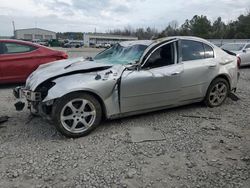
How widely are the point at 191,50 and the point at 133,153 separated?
258cm

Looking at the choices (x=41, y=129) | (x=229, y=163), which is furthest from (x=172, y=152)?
(x=41, y=129)

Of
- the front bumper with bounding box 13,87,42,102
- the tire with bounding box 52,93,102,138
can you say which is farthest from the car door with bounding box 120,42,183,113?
the front bumper with bounding box 13,87,42,102

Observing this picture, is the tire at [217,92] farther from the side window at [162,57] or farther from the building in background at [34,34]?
the building in background at [34,34]

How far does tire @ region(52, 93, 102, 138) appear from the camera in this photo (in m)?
3.91

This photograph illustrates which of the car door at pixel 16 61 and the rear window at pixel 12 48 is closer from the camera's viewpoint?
the car door at pixel 16 61

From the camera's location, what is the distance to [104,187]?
283cm

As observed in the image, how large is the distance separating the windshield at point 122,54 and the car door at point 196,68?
85 cm

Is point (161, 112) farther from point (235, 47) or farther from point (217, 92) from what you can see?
point (235, 47)

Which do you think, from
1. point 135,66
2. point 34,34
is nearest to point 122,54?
point 135,66

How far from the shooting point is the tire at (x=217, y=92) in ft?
17.8

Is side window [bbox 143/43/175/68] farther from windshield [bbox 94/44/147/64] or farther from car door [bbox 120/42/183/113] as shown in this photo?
windshield [bbox 94/44/147/64]

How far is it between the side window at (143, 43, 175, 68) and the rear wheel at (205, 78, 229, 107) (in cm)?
113

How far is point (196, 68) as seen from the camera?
507 cm

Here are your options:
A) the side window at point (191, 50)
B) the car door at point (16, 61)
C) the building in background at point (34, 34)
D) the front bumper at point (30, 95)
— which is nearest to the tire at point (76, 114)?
the front bumper at point (30, 95)
